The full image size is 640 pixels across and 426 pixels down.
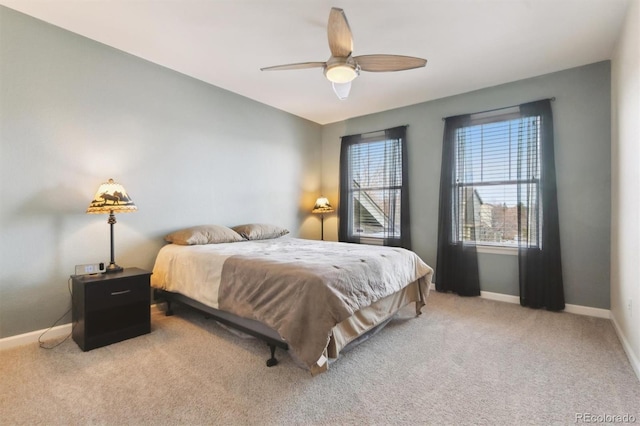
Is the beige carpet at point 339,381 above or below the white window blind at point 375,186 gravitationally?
below

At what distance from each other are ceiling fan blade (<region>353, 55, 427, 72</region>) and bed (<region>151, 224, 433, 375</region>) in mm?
1577

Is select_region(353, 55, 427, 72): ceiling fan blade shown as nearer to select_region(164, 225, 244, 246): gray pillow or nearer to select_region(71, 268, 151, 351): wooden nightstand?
select_region(164, 225, 244, 246): gray pillow

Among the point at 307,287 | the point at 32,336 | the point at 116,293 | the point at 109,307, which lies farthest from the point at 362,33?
the point at 32,336

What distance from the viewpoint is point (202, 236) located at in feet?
10.8

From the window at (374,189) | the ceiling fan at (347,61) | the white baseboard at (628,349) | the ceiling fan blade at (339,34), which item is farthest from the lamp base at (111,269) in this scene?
the white baseboard at (628,349)

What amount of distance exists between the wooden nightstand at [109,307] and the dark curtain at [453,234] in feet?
11.6

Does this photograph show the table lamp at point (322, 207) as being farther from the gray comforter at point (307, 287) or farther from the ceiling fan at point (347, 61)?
the ceiling fan at point (347, 61)

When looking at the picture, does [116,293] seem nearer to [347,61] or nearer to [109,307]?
[109,307]

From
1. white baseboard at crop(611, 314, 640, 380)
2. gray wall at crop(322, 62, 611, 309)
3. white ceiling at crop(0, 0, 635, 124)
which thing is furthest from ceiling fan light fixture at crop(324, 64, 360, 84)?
white baseboard at crop(611, 314, 640, 380)

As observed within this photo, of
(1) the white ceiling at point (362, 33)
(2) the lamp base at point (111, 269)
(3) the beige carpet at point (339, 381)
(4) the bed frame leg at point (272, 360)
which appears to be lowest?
(3) the beige carpet at point (339, 381)

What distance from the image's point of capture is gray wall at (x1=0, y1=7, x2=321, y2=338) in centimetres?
245

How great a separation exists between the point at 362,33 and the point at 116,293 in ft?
10.1

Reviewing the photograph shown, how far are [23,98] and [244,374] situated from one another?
285 centimetres

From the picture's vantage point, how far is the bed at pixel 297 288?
6.33 ft
